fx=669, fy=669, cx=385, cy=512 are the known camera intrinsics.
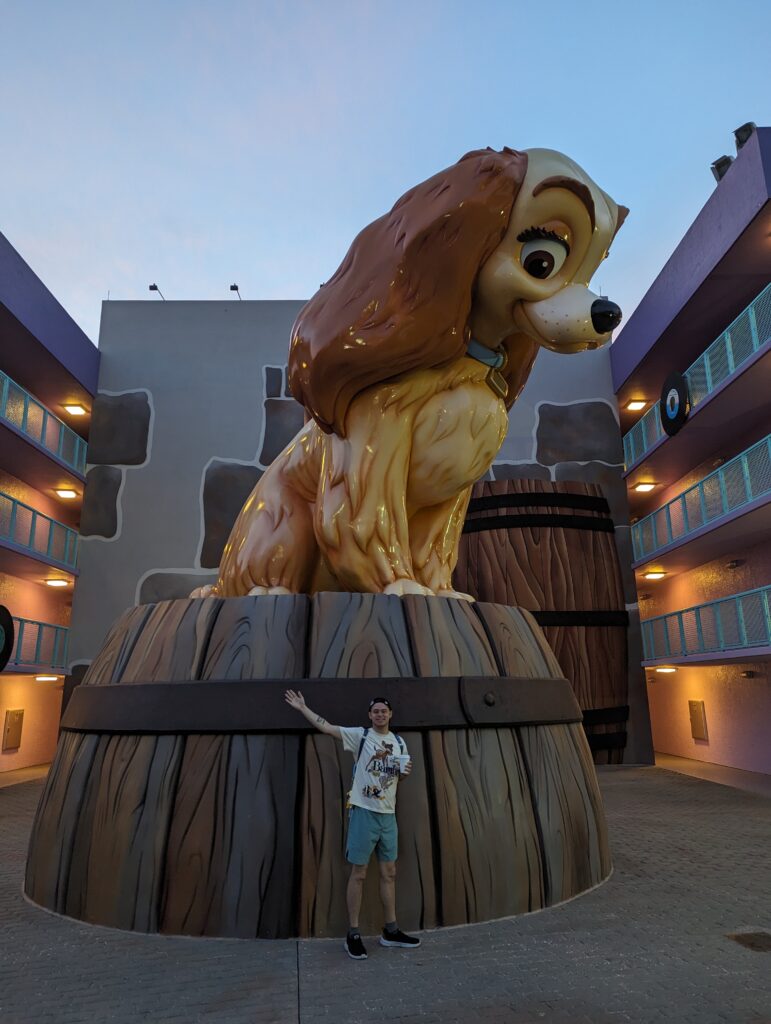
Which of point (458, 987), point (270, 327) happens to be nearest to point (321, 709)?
point (458, 987)

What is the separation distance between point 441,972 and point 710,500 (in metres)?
7.81

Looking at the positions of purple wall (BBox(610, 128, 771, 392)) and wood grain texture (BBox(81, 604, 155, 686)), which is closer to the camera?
wood grain texture (BBox(81, 604, 155, 686))

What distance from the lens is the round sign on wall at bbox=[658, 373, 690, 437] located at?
27.1 ft

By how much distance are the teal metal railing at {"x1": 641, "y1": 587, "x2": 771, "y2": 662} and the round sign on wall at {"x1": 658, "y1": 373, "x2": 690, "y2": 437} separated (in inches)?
89.7

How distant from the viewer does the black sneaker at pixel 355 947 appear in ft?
4.95

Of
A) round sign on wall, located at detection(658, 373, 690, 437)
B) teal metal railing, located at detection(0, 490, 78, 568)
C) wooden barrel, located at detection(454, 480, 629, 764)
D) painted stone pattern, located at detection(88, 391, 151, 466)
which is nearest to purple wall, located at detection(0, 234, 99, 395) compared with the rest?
painted stone pattern, located at detection(88, 391, 151, 466)

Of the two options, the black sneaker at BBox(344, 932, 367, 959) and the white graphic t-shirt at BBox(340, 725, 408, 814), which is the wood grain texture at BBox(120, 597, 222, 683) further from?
the black sneaker at BBox(344, 932, 367, 959)

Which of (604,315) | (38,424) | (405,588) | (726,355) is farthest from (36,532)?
(726,355)

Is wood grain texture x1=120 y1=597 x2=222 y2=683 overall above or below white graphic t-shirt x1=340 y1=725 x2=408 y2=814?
above

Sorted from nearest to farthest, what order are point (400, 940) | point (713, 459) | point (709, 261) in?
1. point (400, 940)
2. point (709, 261)
3. point (713, 459)

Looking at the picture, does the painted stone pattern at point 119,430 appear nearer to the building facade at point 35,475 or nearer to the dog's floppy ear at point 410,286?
the building facade at point 35,475

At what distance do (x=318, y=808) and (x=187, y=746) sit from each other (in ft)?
1.29

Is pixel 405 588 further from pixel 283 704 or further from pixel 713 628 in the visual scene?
pixel 713 628

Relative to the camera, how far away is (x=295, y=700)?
1.77m
